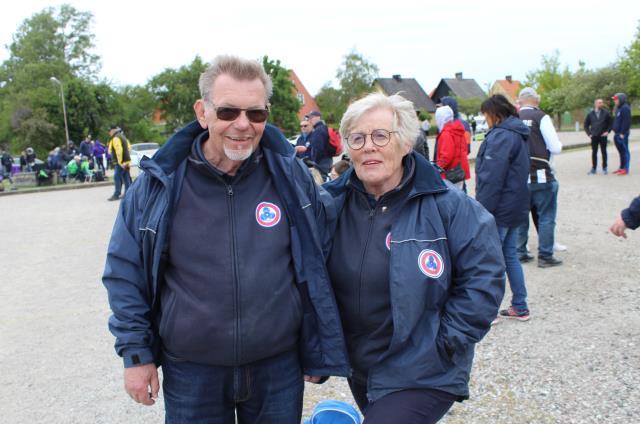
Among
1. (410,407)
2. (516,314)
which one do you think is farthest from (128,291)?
(516,314)

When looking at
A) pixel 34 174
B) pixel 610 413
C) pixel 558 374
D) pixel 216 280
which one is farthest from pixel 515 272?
pixel 34 174

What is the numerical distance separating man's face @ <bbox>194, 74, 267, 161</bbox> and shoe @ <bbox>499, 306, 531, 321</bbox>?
363 cm

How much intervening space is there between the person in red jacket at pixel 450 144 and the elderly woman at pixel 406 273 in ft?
14.9

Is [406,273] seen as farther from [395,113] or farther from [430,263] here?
[395,113]

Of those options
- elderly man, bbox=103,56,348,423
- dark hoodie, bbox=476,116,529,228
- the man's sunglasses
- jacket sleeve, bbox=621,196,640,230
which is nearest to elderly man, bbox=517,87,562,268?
dark hoodie, bbox=476,116,529,228

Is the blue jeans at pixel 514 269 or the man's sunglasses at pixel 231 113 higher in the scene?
the man's sunglasses at pixel 231 113

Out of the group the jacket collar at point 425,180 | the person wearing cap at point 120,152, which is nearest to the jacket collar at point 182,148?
the jacket collar at point 425,180

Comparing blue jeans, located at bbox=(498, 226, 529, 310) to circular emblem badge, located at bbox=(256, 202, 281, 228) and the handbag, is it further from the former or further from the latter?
circular emblem badge, located at bbox=(256, 202, 281, 228)

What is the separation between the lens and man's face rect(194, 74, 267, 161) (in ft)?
7.34

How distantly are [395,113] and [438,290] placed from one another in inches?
31.3

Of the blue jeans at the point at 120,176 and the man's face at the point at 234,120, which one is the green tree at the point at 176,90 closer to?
the blue jeans at the point at 120,176

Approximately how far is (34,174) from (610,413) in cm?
2342

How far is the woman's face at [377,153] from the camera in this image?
239 centimetres

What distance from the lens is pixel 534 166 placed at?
6.36 metres
